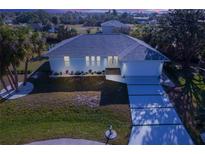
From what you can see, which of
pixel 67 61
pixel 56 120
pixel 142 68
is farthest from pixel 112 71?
pixel 56 120

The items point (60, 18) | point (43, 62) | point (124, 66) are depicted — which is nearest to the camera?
point (124, 66)

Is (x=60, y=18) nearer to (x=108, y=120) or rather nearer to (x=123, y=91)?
(x=123, y=91)

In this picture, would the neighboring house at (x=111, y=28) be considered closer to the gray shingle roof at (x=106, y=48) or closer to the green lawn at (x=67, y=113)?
the gray shingle roof at (x=106, y=48)

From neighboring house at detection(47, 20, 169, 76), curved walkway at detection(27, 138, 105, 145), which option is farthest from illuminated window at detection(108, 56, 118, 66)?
curved walkway at detection(27, 138, 105, 145)
